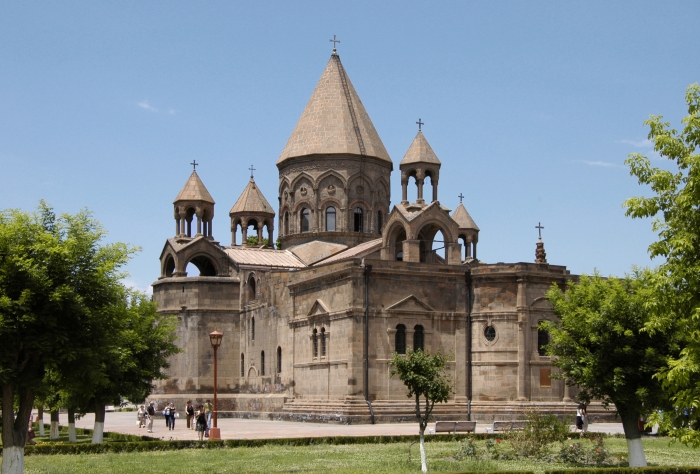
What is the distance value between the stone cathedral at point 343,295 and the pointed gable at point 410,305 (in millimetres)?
53

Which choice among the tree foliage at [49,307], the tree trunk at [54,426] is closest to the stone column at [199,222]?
the tree trunk at [54,426]

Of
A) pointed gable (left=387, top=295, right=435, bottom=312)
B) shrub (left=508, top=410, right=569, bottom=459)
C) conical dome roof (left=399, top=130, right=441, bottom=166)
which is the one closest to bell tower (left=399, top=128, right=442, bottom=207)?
conical dome roof (left=399, top=130, right=441, bottom=166)

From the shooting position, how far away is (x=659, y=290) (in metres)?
15.4

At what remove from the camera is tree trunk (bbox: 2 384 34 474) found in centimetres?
1958

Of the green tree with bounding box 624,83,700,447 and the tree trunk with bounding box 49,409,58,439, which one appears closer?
the green tree with bounding box 624,83,700,447

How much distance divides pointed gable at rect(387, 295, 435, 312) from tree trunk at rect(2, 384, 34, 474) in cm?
2032

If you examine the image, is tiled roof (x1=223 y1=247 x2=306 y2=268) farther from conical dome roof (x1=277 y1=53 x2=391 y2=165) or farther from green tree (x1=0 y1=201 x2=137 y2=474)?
green tree (x1=0 y1=201 x2=137 y2=474)

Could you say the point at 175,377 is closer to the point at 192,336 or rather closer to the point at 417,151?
the point at 192,336

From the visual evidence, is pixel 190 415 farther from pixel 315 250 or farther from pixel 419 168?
pixel 419 168

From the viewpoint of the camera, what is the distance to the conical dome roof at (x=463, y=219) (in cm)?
5475

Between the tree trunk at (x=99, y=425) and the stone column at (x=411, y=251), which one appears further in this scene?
the stone column at (x=411, y=251)

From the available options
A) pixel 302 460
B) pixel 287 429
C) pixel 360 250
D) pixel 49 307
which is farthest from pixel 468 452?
pixel 360 250

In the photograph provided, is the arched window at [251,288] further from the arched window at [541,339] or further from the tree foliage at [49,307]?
the tree foliage at [49,307]

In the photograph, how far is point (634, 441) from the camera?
71.3ft
